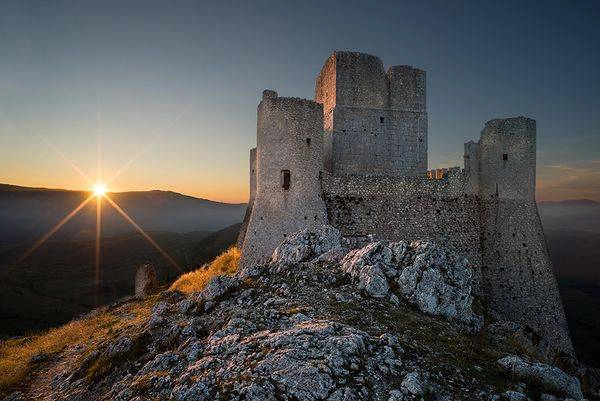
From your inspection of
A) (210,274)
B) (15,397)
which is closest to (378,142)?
(210,274)

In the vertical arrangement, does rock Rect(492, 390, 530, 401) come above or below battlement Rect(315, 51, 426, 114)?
below

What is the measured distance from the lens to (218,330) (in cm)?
1074

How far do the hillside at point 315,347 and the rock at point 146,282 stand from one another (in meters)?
7.52

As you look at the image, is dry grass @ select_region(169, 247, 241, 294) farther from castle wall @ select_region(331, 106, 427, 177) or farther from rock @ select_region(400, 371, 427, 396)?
rock @ select_region(400, 371, 427, 396)

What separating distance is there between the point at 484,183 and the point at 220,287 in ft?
61.2

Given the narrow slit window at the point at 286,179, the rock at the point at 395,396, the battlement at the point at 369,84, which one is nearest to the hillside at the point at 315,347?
the rock at the point at 395,396

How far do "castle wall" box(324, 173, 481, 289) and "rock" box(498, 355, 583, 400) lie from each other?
1265cm

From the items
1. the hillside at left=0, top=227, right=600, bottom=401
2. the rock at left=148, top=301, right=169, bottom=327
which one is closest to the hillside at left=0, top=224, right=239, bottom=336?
the rock at left=148, top=301, right=169, bottom=327

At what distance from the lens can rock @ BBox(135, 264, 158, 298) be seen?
990 inches

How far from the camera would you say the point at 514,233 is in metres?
23.9

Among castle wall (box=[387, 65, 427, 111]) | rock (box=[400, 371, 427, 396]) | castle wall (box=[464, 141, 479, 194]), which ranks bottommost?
rock (box=[400, 371, 427, 396])

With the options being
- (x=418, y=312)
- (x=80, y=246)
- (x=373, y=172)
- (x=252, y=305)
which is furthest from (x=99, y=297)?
(x=418, y=312)

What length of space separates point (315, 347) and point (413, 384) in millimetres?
2170

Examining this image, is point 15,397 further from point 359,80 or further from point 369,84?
point 369,84
